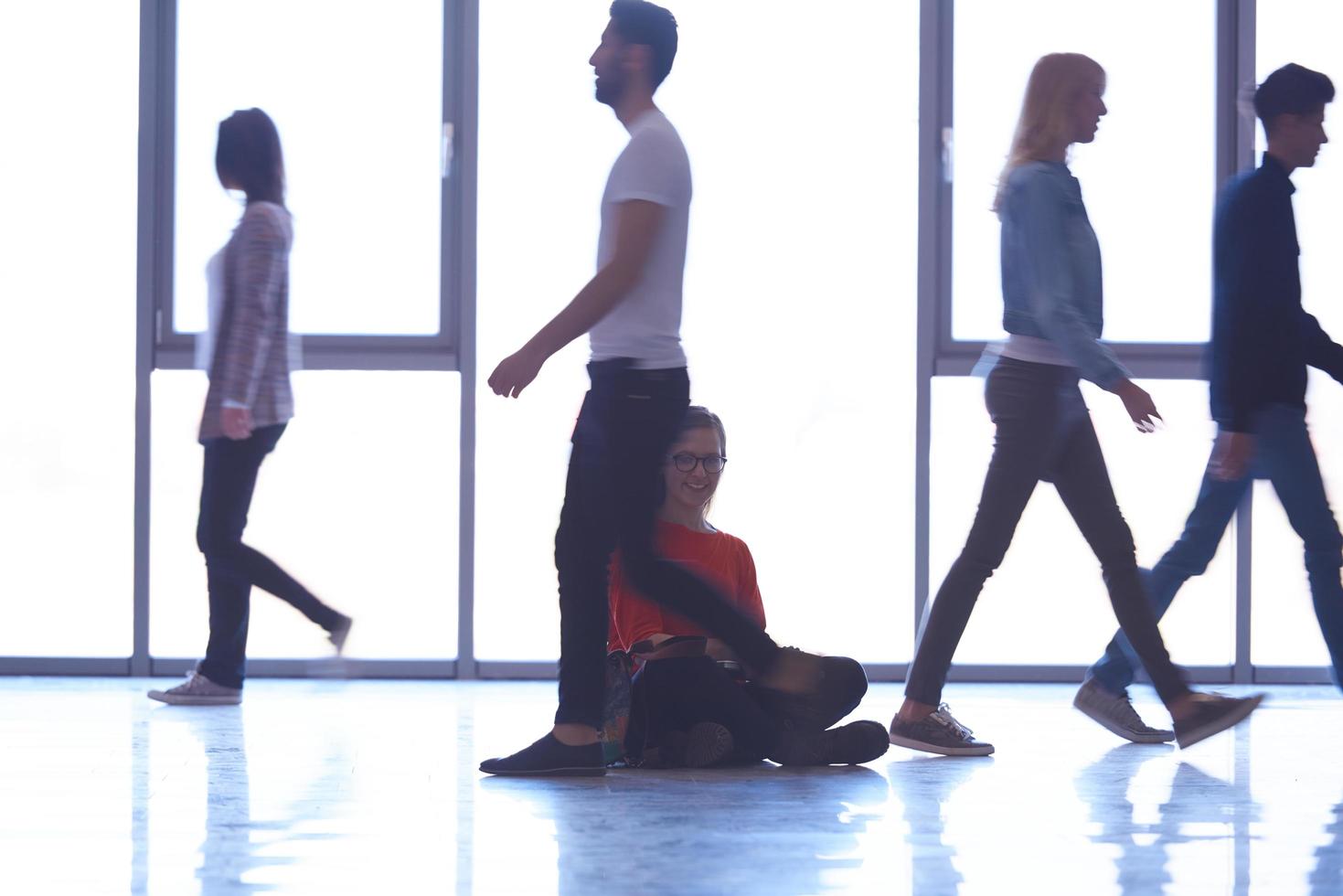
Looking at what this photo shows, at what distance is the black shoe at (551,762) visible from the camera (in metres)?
2.67

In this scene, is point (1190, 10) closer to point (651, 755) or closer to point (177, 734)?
point (651, 755)

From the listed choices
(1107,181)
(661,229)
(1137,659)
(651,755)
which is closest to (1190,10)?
(1107,181)

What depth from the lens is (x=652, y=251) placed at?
2.55 m

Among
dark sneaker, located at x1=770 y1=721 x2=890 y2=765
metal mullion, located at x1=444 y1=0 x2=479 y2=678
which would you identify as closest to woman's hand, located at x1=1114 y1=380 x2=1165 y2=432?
dark sneaker, located at x1=770 y1=721 x2=890 y2=765

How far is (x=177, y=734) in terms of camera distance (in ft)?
10.3

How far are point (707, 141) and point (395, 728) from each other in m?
1.86

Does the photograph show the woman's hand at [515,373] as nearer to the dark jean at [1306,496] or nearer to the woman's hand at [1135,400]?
the woman's hand at [1135,400]

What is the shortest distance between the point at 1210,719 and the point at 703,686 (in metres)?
0.96

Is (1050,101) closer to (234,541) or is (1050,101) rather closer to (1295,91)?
(1295,91)

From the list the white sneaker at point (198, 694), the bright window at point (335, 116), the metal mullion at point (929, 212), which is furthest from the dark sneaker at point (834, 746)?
the bright window at point (335, 116)

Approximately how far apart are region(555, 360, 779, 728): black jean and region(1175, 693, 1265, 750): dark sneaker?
840mm

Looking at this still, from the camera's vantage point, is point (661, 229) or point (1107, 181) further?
point (1107, 181)

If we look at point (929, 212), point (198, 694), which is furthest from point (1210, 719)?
point (198, 694)

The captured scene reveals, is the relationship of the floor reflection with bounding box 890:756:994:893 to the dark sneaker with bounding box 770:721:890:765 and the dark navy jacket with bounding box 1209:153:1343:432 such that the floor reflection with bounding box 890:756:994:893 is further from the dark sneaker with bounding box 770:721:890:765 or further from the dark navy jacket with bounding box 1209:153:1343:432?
the dark navy jacket with bounding box 1209:153:1343:432
